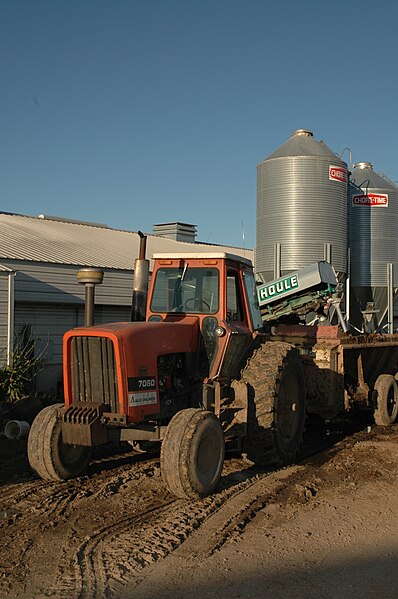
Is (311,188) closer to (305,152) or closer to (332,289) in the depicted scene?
(305,152)

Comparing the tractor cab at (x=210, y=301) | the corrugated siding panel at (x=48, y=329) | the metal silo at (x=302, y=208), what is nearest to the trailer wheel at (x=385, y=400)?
the metal silo at (x=302, y=208)

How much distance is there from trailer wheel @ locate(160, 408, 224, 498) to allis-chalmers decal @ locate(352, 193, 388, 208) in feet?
36.2

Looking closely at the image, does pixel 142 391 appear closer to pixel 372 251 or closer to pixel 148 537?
pixel 148 537

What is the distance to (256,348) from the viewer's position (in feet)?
29.6

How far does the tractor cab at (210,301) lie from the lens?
26.8 ft

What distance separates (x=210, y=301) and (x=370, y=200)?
9982 millimetres

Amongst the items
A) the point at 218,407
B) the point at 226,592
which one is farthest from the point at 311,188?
the point at 226,592

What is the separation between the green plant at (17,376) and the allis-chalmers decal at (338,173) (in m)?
7.62

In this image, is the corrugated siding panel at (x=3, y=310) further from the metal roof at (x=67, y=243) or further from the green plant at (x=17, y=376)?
the metal roof at (x=67, y=243)

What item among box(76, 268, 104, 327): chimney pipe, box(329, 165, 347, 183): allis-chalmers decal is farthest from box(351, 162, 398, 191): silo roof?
box(76, 268, 104, 327): chimney pipe

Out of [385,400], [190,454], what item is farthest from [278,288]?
[190,454]

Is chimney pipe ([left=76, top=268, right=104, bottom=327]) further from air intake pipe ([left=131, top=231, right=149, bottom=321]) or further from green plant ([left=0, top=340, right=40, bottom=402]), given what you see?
green plant ([left=0, top=340, right=40, bottom=402])

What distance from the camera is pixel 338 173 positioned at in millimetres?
15555

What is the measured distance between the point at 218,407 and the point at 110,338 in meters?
1.58
